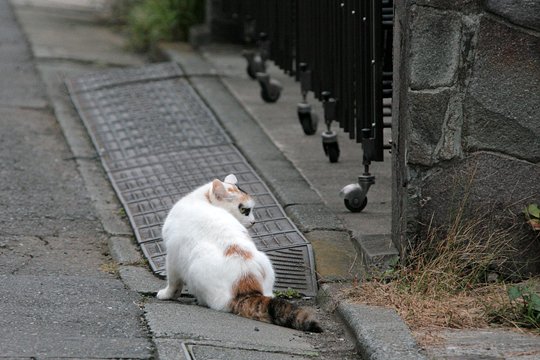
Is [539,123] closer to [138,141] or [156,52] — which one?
[138,141]

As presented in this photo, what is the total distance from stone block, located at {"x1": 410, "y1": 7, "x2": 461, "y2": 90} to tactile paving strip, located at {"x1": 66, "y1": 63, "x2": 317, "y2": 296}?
113 cm

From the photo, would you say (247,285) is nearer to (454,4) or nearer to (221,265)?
(221,265)

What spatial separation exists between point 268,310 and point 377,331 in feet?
1.56

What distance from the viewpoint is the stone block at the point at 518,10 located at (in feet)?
15.6

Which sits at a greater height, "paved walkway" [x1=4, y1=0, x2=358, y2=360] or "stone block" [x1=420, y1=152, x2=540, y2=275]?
"stone block" [x1=420, y1=152, x2=540, y2=275]

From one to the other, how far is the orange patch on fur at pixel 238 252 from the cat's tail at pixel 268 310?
104mm

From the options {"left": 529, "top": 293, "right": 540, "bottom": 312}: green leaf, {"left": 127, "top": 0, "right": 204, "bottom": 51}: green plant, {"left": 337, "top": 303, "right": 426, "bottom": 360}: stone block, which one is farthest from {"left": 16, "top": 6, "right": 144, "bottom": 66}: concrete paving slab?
{"left": 529, "top": 293, "right": 540, "bottom": 312}: green leaf

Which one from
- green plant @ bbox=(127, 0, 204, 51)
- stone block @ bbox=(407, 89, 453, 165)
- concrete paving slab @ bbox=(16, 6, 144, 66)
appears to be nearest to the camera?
stone block @ bbox=(407, 89, 453, 165)

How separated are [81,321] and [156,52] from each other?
7.02 meters

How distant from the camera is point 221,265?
4609mm

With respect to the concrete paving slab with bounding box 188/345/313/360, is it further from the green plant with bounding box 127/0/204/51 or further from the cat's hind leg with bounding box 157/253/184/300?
the green plant with bounding box 127/0/204/51

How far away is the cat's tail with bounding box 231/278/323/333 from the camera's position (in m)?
4.46

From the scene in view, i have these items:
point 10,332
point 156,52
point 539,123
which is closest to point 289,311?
point 10,332

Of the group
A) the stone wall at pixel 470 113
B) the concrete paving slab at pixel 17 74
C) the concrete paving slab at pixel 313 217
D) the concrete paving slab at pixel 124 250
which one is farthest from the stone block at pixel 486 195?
the concrete paving slab at pixel 17 74
